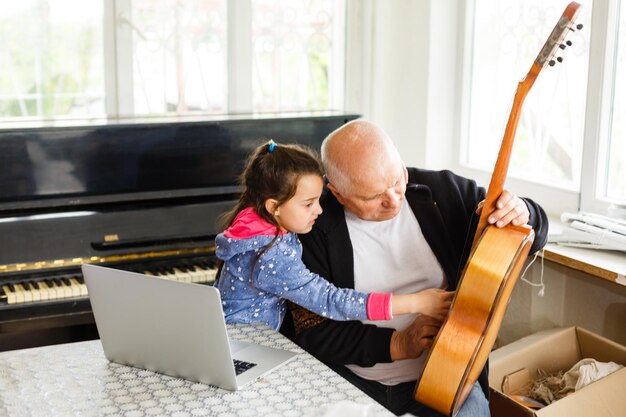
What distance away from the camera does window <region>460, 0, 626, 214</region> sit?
288 cm

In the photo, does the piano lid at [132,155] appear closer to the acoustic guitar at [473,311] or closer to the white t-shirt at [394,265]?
the white t-shirt at [394,265]

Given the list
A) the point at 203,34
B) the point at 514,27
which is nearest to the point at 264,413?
the point at 514,27

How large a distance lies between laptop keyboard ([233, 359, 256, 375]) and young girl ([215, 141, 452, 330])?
0.22 meters

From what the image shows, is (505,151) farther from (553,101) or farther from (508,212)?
(553,101)

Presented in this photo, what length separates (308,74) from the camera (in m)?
4.02

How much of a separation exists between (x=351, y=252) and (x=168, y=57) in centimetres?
189

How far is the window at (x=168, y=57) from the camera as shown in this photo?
11.7 ft

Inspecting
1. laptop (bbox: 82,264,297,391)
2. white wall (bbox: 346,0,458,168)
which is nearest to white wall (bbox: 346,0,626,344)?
white wall (bbox: 346,0,458,168)

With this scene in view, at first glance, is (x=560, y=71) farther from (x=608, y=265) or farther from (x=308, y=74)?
(x=308, y=74)

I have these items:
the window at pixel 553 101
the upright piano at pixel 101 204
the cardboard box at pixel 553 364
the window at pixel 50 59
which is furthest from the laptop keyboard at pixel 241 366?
the window at pixel 50 59

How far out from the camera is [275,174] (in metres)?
2.01

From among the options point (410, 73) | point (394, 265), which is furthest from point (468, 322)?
point (410, 73)

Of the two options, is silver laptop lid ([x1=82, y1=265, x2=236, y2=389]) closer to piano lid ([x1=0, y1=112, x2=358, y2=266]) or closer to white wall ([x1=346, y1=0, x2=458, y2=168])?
piano lid ([x1=0, y1=112, x2=358, y2=266])

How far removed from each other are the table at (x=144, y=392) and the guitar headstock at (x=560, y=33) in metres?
0.86
